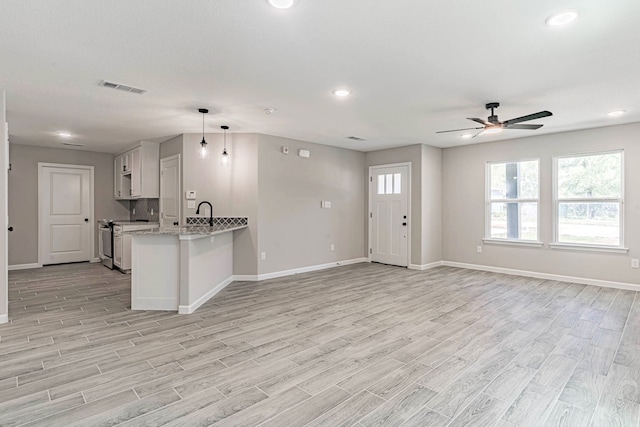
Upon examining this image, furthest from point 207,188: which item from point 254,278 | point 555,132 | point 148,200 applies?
point 555,132

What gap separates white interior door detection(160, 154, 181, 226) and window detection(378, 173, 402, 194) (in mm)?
3977

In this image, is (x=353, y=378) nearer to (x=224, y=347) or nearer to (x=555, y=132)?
(x=224, y=347)

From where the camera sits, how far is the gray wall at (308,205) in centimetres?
591

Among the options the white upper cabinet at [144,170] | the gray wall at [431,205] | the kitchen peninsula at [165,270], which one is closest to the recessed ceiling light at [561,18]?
the kitchen peninsula at [165,270]

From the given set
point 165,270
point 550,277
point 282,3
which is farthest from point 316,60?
point 550,277

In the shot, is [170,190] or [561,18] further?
[170,190]

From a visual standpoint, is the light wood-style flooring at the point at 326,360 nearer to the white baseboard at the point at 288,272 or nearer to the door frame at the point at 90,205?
the white baseboard at the point at 288,272

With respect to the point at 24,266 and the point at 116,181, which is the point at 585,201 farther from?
the point at 24,266

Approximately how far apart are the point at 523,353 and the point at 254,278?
13.0ft

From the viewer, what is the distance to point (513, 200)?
6.27 metres

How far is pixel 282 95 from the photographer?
12.5 ft

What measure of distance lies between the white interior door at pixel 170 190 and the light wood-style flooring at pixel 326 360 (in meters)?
1.68

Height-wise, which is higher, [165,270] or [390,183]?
[390,183]

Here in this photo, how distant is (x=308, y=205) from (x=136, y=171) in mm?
3352
